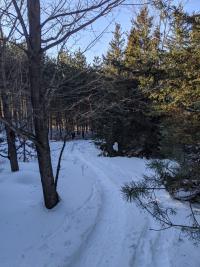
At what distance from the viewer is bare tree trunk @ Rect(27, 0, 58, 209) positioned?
6.93 m

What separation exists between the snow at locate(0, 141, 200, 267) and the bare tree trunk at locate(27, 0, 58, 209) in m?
0.60

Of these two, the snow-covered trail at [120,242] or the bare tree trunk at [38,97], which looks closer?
the snow-covered trail at [120,242]

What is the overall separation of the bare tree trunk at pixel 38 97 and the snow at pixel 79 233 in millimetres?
604

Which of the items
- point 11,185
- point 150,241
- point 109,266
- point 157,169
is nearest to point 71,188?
point 11,185

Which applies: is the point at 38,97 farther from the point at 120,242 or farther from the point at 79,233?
the point at 120,242

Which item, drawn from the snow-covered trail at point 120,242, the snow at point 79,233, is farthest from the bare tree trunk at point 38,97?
the snow-covered trail at point 120,242

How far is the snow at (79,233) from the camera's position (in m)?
5.54

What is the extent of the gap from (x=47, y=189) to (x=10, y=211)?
2.72 feet

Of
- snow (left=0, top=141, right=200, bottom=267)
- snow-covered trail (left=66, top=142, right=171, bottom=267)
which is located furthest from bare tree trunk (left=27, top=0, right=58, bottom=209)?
snow-covered trail (left=66, top=142, right=171, bottom=267)

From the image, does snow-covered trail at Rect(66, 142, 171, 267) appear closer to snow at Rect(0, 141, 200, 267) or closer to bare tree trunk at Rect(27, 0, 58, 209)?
snow at Rect(0, 141, 200, 267)

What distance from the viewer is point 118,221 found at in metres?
7.46

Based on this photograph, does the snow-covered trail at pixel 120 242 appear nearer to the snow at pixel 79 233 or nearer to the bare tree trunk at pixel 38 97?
the snow at pixel 79 233

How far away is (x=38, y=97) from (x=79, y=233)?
2675mm

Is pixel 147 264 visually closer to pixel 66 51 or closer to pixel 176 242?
pixel 176 242
